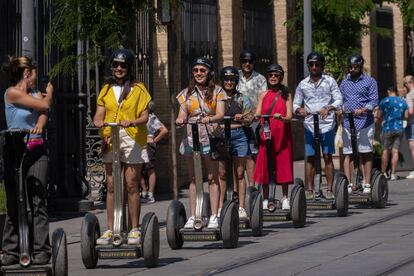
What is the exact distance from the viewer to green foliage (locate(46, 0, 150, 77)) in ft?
54.7

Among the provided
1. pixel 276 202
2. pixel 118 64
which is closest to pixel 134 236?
pixel 118 64

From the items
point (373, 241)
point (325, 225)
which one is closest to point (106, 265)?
point (373, 241)

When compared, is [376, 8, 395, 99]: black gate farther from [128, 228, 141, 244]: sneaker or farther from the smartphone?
[128, 228, 141, 244]: sneaker

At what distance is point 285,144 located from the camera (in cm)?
1739

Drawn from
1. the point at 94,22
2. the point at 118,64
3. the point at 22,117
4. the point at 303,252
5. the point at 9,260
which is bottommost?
the point at 303,252

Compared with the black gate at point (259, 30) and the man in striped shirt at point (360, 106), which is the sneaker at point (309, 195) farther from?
the black gate at point (259, 30)

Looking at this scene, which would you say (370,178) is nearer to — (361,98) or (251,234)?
(361,98)

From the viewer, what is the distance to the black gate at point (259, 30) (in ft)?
101

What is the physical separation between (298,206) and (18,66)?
549 centimetres

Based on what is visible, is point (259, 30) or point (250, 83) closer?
point (250, 83)

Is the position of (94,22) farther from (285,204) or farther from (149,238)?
(149,238)

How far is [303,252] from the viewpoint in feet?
45.8

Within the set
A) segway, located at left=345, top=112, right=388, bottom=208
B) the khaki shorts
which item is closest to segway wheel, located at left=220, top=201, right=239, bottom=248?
the khaki shorts

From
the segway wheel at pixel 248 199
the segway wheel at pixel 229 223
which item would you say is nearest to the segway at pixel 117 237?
the segway wheel at pixel 229 223
